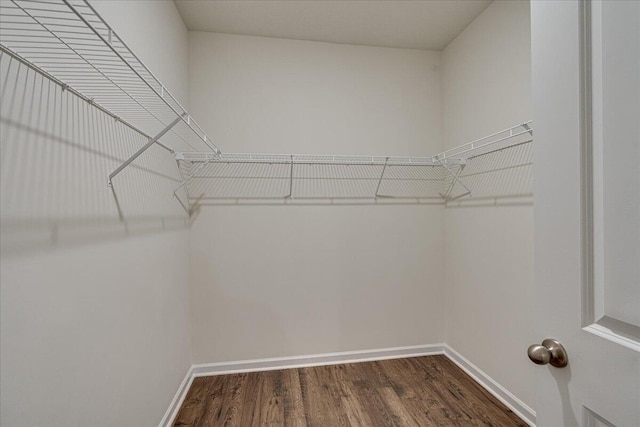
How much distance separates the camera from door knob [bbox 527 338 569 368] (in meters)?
0.57

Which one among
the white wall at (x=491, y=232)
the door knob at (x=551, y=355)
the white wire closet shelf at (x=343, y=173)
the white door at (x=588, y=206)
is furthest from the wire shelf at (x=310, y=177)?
the door knob at (x=551, y=355)

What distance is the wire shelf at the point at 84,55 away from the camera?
0.63 meters

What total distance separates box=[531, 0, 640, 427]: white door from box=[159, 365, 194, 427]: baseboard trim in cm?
176

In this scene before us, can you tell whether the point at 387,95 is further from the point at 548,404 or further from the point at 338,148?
the point at 548,404

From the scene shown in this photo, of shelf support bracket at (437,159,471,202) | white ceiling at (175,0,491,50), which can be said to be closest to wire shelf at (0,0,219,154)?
A: white ceiling at (175,0,491,50)

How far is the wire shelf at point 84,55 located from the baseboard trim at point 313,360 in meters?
1.60

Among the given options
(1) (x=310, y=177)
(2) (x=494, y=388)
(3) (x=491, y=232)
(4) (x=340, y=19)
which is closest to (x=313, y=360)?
(2) (x=494, y=388)

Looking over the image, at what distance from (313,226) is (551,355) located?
1.74 m

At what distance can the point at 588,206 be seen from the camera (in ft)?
1.77

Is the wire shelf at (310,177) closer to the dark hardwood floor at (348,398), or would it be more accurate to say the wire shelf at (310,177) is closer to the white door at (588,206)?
the dark hardwood floor at (348,398)

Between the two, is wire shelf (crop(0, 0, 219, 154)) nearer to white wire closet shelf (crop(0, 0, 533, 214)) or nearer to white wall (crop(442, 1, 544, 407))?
white wire closet shelf (crop(0, 0, 533, 214))

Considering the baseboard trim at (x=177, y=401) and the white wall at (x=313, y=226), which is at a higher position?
the white wall at (x=313, y=226)

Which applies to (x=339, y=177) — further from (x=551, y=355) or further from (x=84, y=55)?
(x=551, y=355)

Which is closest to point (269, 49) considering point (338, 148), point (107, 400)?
point (338, 148)
